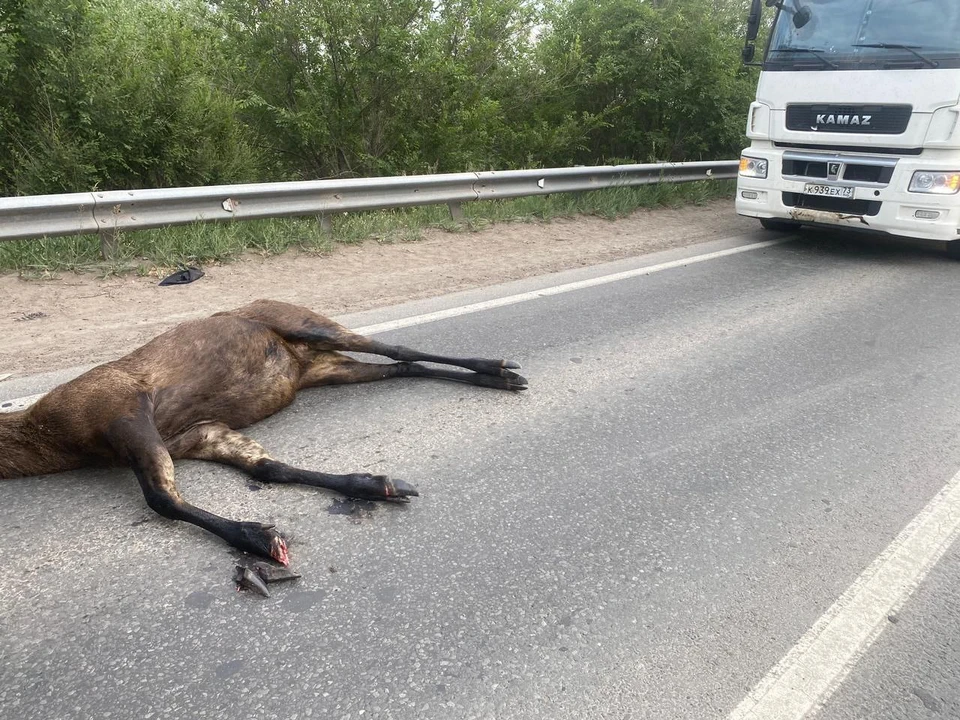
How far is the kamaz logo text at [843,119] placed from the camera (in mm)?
7199

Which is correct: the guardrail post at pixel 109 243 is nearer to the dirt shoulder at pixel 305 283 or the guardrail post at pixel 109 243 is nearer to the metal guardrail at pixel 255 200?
the metal guardrail at pixel 255 200

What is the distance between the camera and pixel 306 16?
872 cm

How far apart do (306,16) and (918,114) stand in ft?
22.3

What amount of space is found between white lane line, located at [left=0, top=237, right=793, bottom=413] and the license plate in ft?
2.81

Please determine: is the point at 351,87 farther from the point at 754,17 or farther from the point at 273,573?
the point at 273,573

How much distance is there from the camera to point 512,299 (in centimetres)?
589

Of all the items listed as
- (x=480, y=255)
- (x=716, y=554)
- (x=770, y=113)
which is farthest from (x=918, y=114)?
(x=716, y=554)

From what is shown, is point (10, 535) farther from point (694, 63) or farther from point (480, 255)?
point (694, 63)

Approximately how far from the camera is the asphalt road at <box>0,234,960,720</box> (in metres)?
2.10

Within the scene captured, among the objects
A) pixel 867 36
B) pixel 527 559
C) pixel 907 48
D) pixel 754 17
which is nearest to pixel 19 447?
pixel 527 559

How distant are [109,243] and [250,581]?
4.75 meters

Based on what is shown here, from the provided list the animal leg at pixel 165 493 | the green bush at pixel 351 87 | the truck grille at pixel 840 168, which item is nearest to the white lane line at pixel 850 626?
the animal leg at pixel 165 493

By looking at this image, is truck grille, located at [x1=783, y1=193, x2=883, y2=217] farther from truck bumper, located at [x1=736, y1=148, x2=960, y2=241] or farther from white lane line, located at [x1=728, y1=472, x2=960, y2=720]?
white lane line, located at [x1=728, y1=472, x2=960, y2=720]

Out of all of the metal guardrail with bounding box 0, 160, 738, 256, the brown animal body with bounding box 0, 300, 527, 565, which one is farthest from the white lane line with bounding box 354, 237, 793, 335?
the metal guardrail with bounding box 0, 160, 738, 256
